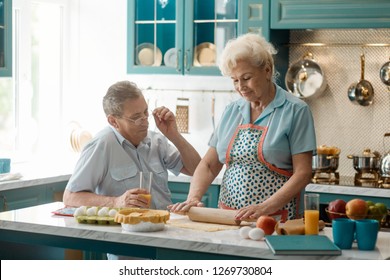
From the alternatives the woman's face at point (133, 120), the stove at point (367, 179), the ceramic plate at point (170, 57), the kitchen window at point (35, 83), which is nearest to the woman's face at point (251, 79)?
the woman's face at point (133, 120)

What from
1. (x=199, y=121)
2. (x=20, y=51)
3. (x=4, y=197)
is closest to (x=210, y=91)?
(x=199, y=121)

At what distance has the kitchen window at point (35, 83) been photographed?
18.7 feet

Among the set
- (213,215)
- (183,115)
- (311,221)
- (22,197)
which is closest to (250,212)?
(213,215)

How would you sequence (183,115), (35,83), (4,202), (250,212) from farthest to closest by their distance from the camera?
(35,83)
(183,115)
(4,202)
(250,212)

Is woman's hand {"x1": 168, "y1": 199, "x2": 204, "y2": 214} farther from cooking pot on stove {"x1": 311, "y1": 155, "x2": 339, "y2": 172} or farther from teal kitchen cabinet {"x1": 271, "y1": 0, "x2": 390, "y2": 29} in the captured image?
teal kitchen cabinet {"x1": 271, "y1": 0, "x2": 390, "y2": 29}

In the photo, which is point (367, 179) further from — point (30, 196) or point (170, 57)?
point (30, 196)

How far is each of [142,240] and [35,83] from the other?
3.33 m

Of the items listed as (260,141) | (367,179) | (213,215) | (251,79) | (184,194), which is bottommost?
(184,194)

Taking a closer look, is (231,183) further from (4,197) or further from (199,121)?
(199,121)

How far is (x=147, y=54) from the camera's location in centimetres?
573

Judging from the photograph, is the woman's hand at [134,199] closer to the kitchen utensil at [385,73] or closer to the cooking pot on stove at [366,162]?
the cooking pot on stove at [366,162]

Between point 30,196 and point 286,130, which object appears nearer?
point 286,130

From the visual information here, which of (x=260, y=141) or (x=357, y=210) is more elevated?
(x=260, y=141)
